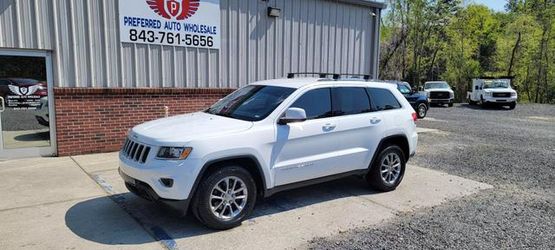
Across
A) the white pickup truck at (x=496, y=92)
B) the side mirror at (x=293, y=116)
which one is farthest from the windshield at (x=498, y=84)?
the side mirror at (x=293, y=116)

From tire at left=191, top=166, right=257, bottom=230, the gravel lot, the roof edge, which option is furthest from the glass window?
tire at left=191, top=166, right=257, bottom=230

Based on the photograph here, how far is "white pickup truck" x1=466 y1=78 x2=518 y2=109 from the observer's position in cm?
2589

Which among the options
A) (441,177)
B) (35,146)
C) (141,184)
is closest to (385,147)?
(441,177)

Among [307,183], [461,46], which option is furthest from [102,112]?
[461,46]

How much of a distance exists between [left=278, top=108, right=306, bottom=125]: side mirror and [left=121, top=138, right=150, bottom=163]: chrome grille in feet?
5.10

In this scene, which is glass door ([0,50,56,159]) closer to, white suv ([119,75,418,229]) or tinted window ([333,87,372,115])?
white suv ([119,75,418,229])

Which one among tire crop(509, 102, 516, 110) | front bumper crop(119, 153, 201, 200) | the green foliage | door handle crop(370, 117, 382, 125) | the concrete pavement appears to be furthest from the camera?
the green foliage

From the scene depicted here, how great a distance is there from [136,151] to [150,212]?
92 cm

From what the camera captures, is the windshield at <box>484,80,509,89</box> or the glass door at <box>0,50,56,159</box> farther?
the windshield at <box>484,80,509,89</box>

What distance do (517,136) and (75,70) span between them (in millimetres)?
13037

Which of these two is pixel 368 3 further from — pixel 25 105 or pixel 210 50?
pixel 25 105

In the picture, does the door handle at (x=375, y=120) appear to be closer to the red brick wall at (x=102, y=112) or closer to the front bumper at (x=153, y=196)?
the front bumper at (x=153, y=196)

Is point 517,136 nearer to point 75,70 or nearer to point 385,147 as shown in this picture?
point 385,147

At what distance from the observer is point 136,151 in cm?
444
